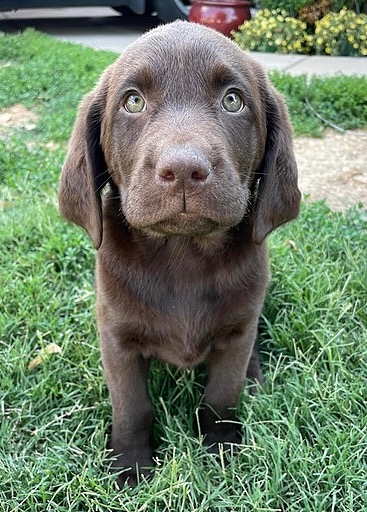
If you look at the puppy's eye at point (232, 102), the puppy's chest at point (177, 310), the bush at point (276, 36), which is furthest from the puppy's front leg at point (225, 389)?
the bush at point (276, 36)

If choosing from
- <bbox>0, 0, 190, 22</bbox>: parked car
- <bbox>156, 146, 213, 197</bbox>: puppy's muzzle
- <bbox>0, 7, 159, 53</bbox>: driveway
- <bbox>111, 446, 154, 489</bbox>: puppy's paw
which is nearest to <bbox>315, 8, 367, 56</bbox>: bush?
<bbox>0, 0, 190, 22</bbox>: parked car

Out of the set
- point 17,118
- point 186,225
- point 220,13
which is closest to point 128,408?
point 186,225

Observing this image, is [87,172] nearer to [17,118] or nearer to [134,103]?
[134,103]

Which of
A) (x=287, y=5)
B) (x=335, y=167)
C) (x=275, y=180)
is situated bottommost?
(x=335, y=167)

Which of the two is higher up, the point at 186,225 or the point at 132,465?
the point at 186,225

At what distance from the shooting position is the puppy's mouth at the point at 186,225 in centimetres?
184

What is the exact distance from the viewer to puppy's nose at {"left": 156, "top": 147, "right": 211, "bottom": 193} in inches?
67.1

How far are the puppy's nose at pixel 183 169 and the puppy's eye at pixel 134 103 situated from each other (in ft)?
1.20

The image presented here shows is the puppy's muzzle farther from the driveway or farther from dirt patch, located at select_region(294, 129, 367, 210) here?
the driveway

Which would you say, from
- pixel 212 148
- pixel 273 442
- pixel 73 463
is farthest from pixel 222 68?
pixel 73 463

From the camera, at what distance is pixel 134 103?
6.79 feet

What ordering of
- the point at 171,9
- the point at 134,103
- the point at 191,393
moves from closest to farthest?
Result: 1. the point at 134,103
2. the point at 191,393
3. the point at 171,9

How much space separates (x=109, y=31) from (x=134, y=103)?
9500 millimetres

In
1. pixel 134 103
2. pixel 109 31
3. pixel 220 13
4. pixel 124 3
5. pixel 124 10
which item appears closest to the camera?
pixel 134 103
